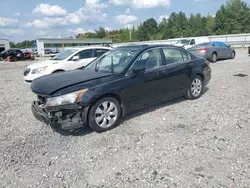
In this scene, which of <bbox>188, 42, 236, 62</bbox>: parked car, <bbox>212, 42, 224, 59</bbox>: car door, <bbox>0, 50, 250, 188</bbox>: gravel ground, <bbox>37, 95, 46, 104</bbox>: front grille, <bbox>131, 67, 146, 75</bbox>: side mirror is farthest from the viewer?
<bbox>212, 42, 224, 59</bbox>: car door

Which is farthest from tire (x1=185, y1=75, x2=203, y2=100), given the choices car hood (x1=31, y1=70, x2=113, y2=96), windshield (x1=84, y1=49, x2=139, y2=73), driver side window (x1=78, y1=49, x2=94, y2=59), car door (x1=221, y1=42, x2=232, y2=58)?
car door (x1=221, y1=42, x2=232, y2=58)

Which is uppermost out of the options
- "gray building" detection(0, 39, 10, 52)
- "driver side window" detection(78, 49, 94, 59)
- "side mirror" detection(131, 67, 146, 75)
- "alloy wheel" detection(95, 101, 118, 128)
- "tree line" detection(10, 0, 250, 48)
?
"tree line" detection(10, 0, 250, 48)

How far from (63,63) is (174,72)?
458 centimetres

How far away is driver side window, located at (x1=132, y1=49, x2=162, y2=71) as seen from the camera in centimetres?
455

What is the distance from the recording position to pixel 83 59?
867 cm

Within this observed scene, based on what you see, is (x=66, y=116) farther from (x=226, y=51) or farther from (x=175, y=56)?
(x=226, y=51)

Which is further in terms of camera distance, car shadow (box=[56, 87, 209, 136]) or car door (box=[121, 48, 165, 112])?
car door (box=[121, 48, 165, 112])

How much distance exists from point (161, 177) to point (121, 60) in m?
2.74

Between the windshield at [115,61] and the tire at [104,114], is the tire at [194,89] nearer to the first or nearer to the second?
the windshield at [115,61]

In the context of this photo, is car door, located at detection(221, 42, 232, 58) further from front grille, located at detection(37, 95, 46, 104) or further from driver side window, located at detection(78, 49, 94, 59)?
front grille, located at detection(37, 95, 46, 104)

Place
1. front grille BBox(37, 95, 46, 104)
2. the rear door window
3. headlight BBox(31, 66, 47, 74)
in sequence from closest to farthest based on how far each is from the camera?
front grille BBox(37, 95, 46, 104)
the rear door window
headlight BBox(31, 66, 47, 74)

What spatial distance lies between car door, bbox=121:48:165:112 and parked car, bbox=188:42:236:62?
943 centimetres

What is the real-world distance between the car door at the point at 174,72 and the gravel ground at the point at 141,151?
18.6 inches

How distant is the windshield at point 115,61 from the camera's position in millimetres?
4527
